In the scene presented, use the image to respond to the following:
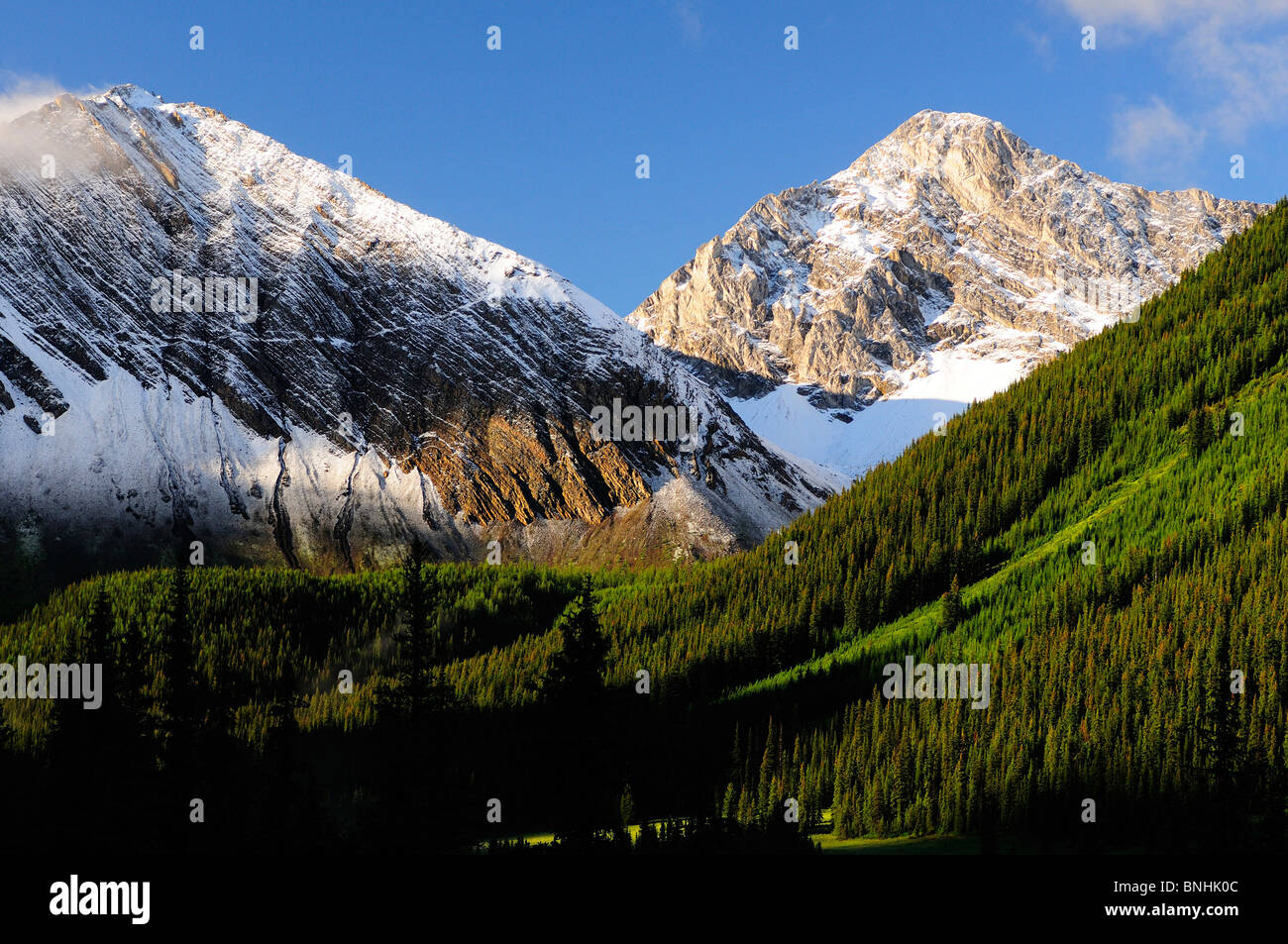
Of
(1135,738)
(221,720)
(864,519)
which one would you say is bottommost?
(1135,738)

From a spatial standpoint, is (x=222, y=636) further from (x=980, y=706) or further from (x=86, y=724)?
(x=86, y=724)

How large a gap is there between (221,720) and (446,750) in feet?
41.6

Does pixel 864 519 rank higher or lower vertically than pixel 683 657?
higher

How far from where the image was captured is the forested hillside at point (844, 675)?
57.2 m

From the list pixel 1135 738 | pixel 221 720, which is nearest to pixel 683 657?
pixel 1135 738

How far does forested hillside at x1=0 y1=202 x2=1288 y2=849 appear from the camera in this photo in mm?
57156

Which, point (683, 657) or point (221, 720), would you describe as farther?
point (683, 657)

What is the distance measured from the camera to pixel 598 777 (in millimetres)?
52969

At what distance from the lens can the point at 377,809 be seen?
54.1 metres

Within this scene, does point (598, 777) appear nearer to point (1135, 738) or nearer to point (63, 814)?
point (63, 814)

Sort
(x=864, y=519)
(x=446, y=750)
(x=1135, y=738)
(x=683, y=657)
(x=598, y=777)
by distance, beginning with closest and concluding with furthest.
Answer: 1. (x=598, y=777)
2. (x=446, y=750)
3. (x=1135, y=738)
4. (x=683, y=657)
5. (x=864, y=519)

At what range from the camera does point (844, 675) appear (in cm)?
14725
